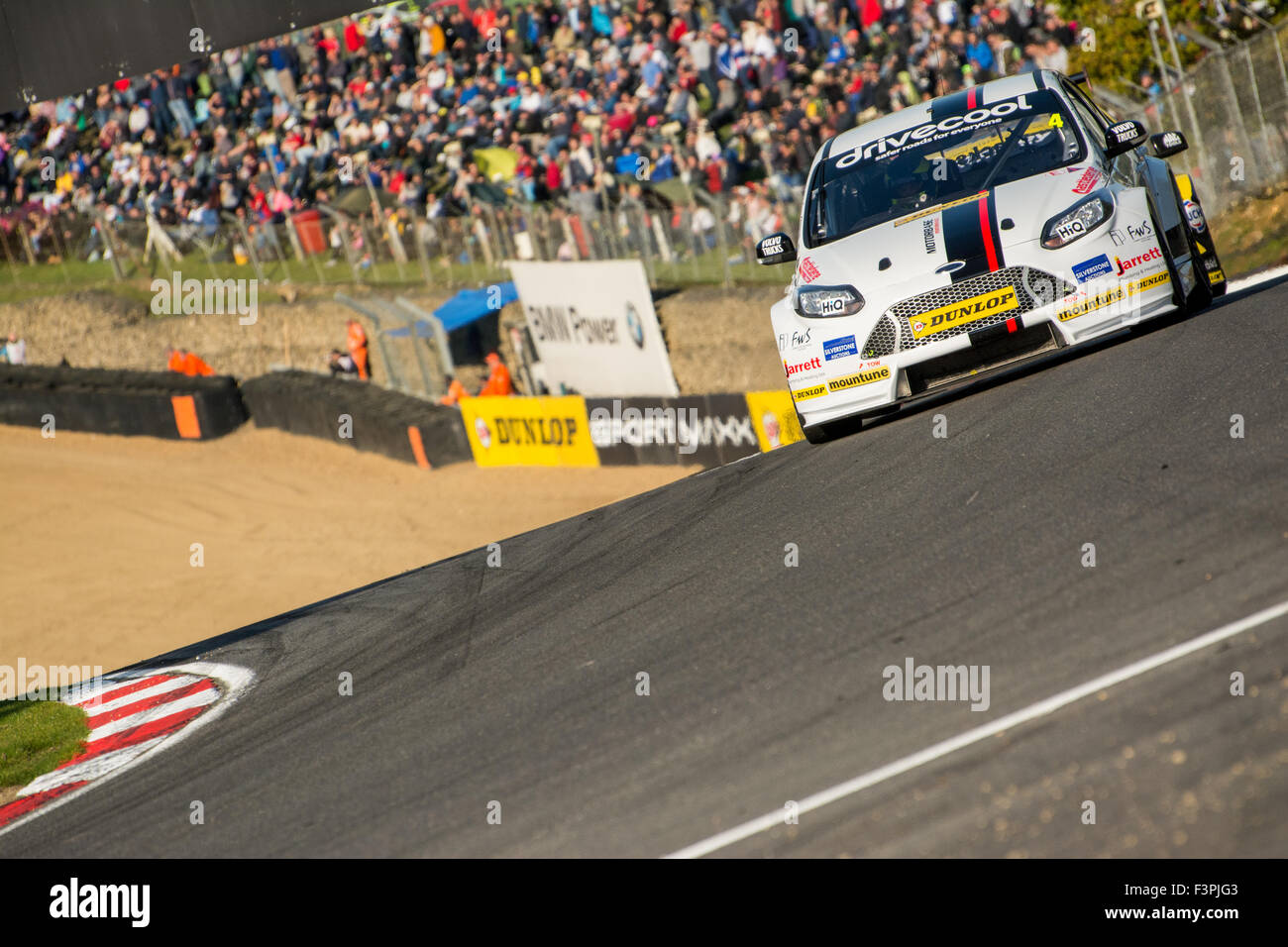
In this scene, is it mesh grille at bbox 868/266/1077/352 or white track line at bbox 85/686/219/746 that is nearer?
mesh grille at bbox 868/266/1077/352

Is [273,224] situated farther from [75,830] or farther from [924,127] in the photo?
[75,830]

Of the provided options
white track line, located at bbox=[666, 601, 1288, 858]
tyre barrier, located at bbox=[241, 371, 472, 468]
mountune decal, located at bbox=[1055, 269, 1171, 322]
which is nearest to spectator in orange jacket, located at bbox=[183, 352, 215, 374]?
tyre barrier, located at bbox=[241, 371, 472, 468]

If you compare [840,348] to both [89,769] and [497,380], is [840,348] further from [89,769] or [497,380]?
[497,380]

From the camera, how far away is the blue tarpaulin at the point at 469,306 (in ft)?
70.2

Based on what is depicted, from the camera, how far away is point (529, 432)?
62.5ft

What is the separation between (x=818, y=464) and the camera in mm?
8062

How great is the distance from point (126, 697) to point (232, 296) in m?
18.6

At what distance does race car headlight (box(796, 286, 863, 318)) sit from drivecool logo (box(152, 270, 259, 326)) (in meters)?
19.1

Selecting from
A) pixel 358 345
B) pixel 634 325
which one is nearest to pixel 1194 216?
pixel 634 325

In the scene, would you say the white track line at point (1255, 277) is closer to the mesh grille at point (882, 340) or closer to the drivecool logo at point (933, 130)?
the drivecool logo at point (933, 130)

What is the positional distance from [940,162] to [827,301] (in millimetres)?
1301

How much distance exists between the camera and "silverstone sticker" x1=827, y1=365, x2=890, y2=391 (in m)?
7.82

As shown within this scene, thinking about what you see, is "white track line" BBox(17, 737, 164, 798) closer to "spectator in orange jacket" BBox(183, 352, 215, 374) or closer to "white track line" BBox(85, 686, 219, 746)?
"white track line" BBox(85, 686, 219, 746)

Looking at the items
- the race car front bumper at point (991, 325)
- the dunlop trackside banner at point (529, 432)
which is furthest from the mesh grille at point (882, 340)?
the dunlop trackside banner at point (529, 432)
